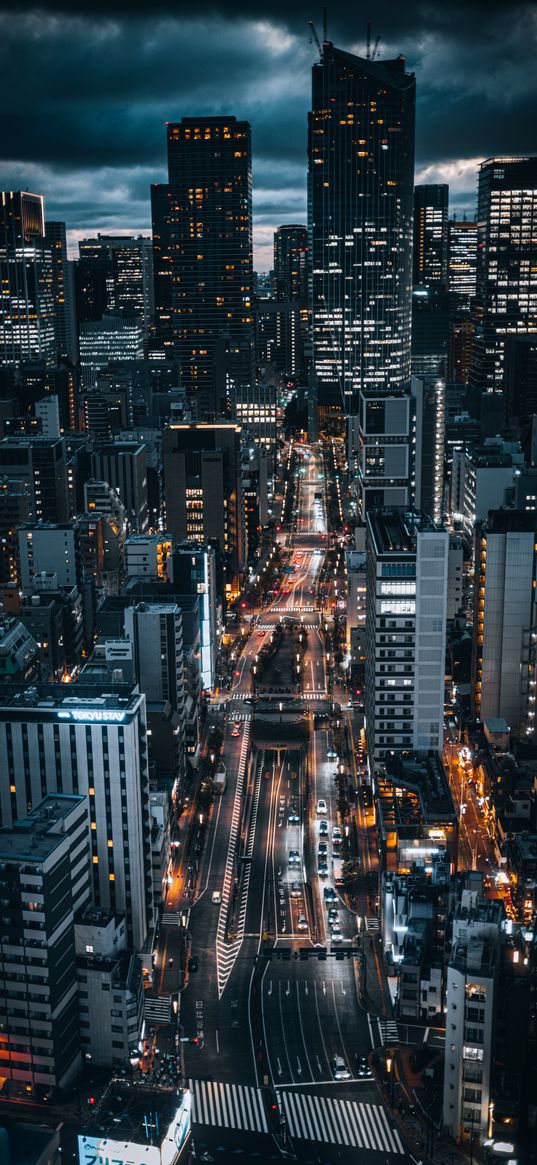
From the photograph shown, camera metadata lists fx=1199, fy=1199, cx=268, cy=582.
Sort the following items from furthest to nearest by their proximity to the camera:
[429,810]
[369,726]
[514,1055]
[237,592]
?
[237,592]
[369,726]
[429,810]
[514,1055]

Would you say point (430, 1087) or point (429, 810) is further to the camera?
point (429, 810)

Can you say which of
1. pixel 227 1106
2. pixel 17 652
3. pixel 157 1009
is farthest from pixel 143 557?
pixel 227 1106

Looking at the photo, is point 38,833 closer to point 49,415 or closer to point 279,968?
point 279,968

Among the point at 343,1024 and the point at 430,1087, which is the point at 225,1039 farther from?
the point at 430,1087

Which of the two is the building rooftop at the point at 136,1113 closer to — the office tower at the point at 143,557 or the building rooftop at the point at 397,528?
the building rooftop at the point at 397,528

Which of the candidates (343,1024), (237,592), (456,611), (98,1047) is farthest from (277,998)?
(237,592)

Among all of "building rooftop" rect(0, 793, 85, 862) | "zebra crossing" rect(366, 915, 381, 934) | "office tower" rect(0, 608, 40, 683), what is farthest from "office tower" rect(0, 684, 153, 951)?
"office tower" rect(0, 608, 40, 683)

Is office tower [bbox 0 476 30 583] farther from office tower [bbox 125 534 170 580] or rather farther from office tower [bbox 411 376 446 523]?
office tower [bbox 411 376 446 523]

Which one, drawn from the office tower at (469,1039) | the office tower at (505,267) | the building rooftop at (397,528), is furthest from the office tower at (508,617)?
the office tower at (505,267)
